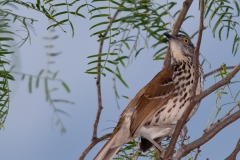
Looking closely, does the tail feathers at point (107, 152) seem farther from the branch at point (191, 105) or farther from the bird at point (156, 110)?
the branch at point (191, 105)

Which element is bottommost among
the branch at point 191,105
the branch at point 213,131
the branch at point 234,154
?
the branch at point 234,154

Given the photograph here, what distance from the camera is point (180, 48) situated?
4.20 metres

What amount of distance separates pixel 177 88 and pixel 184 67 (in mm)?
318

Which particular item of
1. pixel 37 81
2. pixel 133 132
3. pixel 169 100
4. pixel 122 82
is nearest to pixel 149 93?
pixel 169 100

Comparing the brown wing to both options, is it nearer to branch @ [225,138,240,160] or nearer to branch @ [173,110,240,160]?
branch @ [173,110,240,160]

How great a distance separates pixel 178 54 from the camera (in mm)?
4199

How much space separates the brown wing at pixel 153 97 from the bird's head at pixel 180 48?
0.25 meters

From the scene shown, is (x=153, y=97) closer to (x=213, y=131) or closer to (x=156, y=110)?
(x=156, y=110)

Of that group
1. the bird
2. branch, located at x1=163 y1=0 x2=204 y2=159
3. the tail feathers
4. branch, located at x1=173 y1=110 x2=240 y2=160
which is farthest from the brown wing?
branch, located at x1=173 y1=110 x2=240 y2=160

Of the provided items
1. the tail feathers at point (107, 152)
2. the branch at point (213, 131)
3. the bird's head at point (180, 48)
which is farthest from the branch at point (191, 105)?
the bird's head at point (180, 48)

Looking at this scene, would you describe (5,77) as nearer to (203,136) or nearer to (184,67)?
(203,136)

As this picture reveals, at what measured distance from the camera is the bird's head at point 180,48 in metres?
4.00

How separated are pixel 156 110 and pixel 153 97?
4.8 inches

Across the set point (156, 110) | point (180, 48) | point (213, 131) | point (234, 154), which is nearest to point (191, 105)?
point (213, 131)
